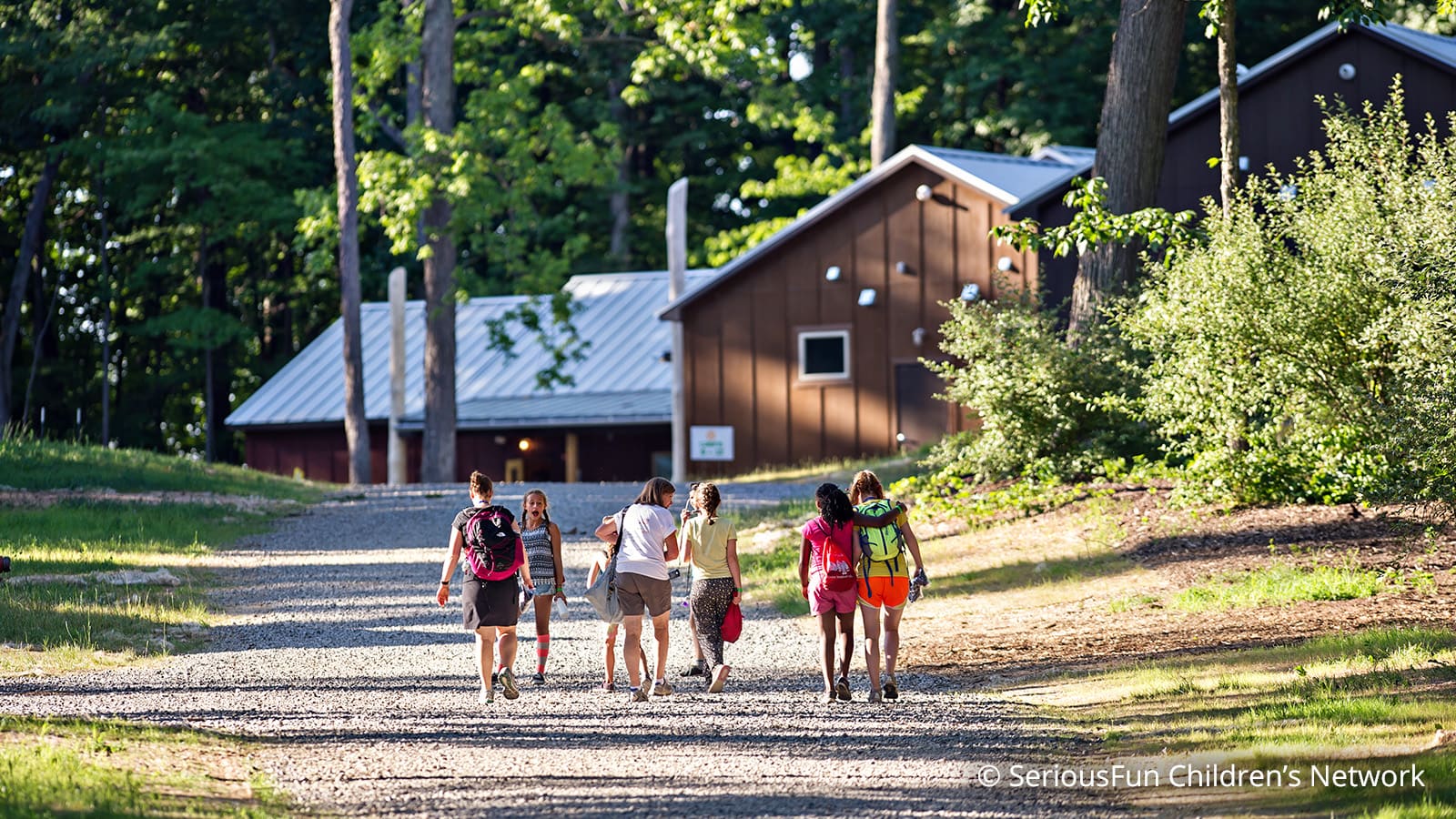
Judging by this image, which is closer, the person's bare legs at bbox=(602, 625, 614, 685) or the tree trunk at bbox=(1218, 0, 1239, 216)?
the person's bare legs at bbox=(602, 625, 614, 685)

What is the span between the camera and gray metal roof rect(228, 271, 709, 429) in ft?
130

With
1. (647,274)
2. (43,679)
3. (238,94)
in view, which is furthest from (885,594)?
(238,94)

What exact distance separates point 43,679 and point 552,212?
137 ft

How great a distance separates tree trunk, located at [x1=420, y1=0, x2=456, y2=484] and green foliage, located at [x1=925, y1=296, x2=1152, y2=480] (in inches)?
573

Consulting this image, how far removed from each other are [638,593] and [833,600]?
4.28 feet

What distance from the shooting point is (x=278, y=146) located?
46.5m

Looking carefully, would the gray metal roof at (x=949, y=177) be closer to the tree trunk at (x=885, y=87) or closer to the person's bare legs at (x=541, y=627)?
the tree trunk at (x=885, y=87)

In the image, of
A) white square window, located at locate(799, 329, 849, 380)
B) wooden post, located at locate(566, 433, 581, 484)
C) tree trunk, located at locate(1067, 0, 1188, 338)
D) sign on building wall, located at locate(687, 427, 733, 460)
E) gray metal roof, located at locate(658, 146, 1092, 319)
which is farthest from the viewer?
wooden post, located at locate(566, 433, 581, 484)

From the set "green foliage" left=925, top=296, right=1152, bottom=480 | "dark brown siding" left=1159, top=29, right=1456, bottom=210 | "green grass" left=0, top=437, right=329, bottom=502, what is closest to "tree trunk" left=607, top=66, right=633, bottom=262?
"dark brown siding" left=1159, top=29, right=1456, bottom=210

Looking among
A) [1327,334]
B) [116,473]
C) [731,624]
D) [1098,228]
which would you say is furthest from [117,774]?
[116,473]

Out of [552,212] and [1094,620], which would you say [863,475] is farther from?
[552,212]

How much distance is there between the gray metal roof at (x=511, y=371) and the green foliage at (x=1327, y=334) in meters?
22.0

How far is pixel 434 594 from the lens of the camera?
1700 cm

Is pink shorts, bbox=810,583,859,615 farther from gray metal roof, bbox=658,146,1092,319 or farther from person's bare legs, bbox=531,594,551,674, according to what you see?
gray metal roof, bbox=658,146,1092,319
